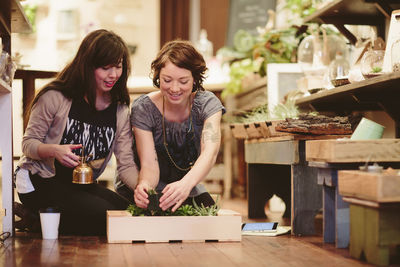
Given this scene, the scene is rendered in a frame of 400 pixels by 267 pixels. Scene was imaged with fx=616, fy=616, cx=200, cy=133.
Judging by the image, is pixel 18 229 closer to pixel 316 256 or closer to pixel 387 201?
pixel 316 256

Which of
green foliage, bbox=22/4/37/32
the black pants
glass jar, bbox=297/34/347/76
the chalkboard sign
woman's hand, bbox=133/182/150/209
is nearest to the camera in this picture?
woman's hand, bbox=133/182/150/209

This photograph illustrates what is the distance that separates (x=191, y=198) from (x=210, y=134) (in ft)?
1.34

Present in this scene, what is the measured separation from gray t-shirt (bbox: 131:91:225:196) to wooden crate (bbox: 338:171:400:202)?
3.08ft

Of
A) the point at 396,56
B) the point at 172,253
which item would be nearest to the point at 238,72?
the point at 396,56

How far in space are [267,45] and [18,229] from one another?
235 centimetres

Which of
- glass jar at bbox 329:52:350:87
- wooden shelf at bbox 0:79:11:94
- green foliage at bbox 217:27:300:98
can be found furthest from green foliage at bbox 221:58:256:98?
wooden shelf at bbox 0:79:11:94

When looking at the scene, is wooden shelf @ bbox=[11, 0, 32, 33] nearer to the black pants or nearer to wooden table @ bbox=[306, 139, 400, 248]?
the black pants

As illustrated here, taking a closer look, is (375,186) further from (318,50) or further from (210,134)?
(318,50)

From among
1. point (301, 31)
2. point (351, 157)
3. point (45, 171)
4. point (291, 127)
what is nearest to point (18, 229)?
point (45, 171)

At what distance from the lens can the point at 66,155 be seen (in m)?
2.67

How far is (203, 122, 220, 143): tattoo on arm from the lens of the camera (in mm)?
2860

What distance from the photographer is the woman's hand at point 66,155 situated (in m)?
2.66

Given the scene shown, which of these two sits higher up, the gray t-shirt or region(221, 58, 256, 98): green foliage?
region(221, 58, 256, 98): green foliage

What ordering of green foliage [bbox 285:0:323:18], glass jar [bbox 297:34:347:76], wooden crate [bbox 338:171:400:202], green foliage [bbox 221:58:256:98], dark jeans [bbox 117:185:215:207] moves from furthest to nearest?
green foliage [bbox 221:58:256:98]
green foliage [bbox 285:0:323:18]
glass jar [bbox 297:34:347:76]
dark jeans [bbox 117:185:215:207]
wooden crate [bbox 338:171:400:202]
